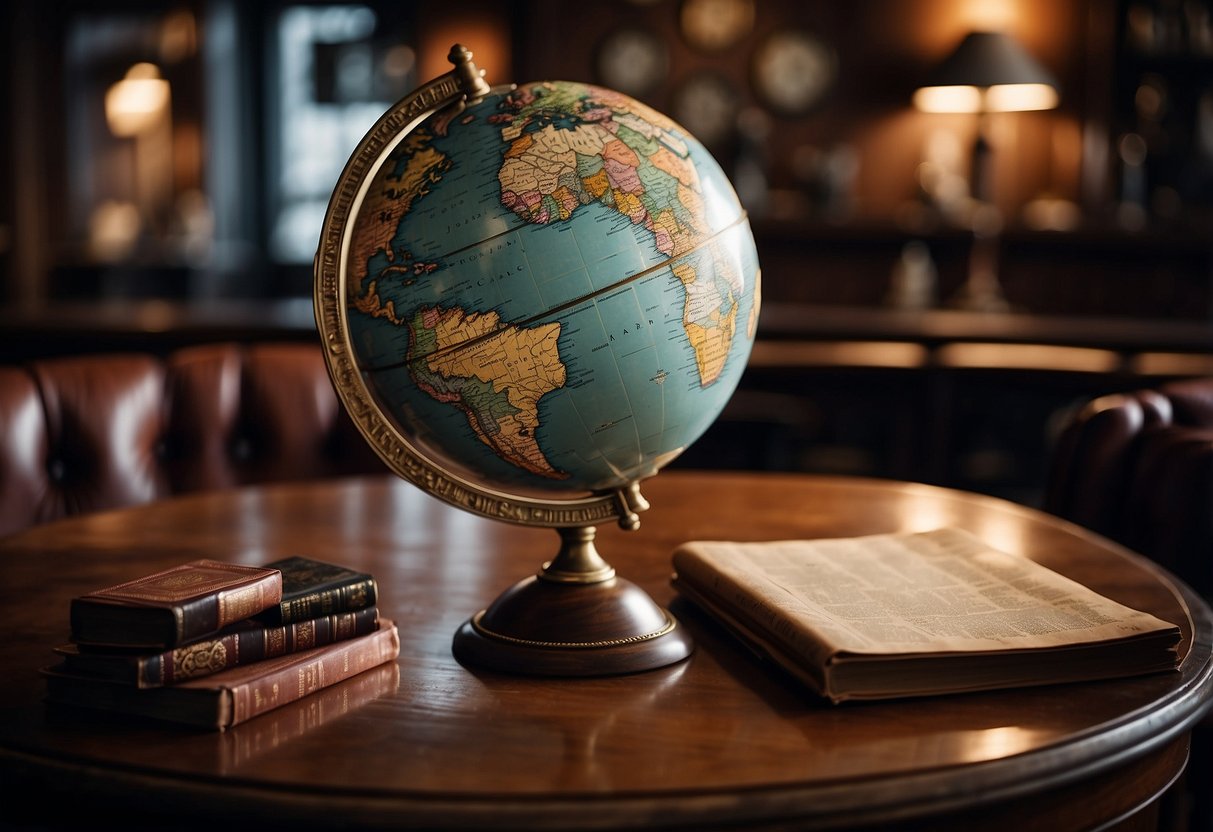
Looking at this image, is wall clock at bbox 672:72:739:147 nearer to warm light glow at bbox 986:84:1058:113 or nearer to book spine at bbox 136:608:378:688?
warm light glow at bbox 986:84:1058:113

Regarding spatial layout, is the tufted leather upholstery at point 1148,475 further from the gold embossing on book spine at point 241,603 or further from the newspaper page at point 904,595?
the gold embossing on book spine at point 241,603

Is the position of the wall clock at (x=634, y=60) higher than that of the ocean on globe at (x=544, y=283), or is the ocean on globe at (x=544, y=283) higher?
the wall clock at (x=634, y=60)

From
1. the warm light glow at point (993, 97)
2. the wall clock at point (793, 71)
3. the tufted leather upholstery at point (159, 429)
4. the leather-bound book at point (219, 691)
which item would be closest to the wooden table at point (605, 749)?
the leather-bound book at point (219, 691)

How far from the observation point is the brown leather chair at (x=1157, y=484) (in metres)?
1.82

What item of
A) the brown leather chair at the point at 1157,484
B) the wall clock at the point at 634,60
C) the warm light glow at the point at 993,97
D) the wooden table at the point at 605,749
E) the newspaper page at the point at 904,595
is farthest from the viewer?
the wall clock at the point at 634,60

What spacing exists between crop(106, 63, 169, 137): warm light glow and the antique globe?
8472 mm

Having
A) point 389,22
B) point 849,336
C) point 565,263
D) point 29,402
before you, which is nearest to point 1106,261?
point 849,336

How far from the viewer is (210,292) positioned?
8.68 m

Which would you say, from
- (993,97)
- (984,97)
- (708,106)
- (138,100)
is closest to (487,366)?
(984,97)

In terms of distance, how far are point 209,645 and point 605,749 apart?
0.33 meters

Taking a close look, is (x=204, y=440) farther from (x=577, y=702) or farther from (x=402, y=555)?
(x=577, y=702)

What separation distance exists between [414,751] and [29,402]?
1525mm

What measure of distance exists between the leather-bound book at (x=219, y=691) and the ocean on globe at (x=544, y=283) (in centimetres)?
23

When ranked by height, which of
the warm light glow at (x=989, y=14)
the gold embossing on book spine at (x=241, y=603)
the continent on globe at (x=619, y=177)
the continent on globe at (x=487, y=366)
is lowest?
the gold embossing on book spine at (x=241, y=603)
